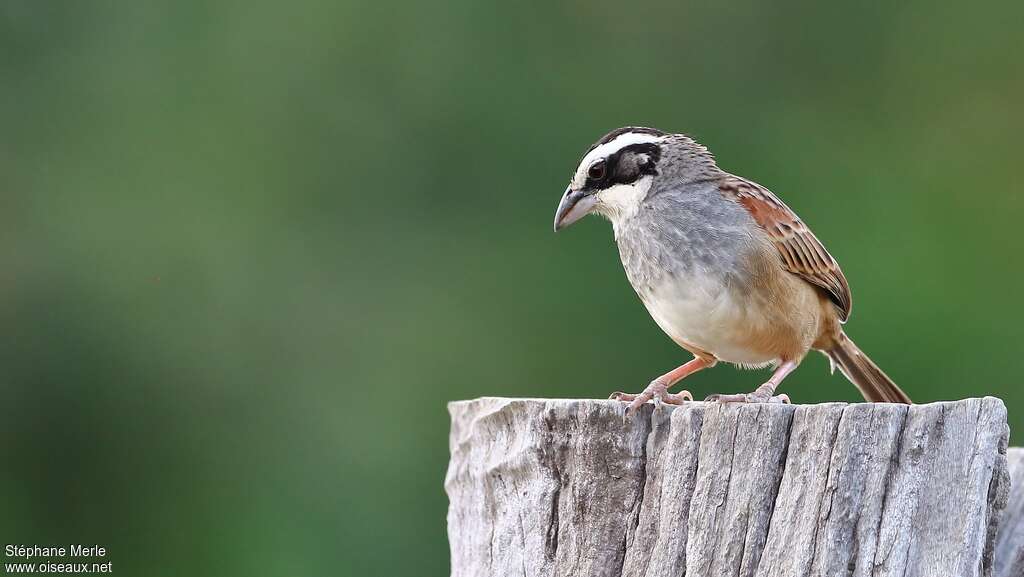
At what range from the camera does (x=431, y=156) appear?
36.8 ft

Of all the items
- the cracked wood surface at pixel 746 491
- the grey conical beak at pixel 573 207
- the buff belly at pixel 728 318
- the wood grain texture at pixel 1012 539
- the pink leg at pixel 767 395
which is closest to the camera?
the cracked wood surface at pixel 746 491

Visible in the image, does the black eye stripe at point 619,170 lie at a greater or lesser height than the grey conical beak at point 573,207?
greater

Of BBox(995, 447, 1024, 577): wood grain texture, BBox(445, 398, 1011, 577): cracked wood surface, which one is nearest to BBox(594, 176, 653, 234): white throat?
BBox(445, 398, 1011, 577): cracked wood surface

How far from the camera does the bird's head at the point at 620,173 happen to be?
5461 millimetres

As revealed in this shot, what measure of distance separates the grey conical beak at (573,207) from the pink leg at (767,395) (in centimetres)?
103

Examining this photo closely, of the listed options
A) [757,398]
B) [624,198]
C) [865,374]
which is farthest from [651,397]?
[865,374]

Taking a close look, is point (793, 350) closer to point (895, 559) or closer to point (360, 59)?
point (895, 559)

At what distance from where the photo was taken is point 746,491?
3291 mm

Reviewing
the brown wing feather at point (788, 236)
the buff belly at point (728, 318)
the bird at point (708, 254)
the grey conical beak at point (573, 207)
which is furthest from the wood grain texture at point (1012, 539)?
the grey conical beak at point (573, 207)

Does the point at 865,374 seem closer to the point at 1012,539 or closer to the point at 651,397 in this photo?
the point at 1012,539

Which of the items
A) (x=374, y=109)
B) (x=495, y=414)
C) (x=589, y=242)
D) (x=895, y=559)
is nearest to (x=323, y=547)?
(x=589, y=242)

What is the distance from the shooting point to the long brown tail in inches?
231

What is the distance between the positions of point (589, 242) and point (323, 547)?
304 centimetres

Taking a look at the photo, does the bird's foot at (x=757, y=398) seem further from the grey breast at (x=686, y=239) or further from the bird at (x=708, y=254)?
the grey breast at (x=686, y=239)
